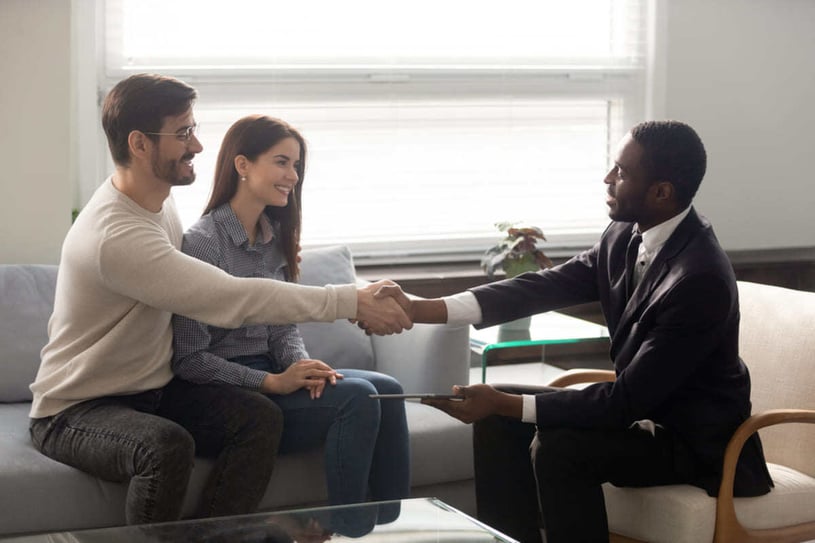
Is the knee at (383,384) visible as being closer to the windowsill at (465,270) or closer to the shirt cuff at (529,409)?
the shirt cuff at (529,409)

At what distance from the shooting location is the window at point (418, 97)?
440cm

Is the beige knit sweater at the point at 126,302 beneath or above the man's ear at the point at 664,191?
beneath

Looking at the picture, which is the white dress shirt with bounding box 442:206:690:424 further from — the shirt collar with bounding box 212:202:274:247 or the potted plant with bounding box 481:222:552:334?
the potted plant with bounding box 481:222:552:334

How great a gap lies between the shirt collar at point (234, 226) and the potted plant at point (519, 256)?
3.91ft

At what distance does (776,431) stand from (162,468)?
1605 millimetres

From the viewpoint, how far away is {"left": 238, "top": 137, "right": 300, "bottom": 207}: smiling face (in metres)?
3.22

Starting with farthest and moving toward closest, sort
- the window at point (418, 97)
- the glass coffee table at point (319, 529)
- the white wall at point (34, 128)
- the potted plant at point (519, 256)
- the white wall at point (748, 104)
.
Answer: the white wall at point (748, 104)
the window at point (418, 97)
the potted plant at point (519, 256)
the white wall at point (34, 128)
the glass coffee table at point (319, 529)

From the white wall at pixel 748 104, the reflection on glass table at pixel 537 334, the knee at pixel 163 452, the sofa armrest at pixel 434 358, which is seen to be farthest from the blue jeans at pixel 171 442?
the white wall at pixel 748 104

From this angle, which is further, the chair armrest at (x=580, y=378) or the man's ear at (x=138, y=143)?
the chair armrest at (x=580, y=378)

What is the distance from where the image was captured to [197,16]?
436 centimetres

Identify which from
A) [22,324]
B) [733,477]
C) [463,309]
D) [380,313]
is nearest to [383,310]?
[380,313]

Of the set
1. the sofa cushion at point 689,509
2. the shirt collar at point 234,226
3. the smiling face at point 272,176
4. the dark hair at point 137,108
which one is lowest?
the sofa cushion at point 689,509

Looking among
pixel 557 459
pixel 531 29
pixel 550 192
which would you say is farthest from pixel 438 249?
pixel 557 459

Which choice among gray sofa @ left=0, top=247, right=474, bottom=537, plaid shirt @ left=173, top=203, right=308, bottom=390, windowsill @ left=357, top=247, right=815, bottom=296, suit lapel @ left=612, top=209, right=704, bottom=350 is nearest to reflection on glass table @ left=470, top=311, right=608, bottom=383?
gray sofa @ left=0, top=247, right=474, bottom=537
